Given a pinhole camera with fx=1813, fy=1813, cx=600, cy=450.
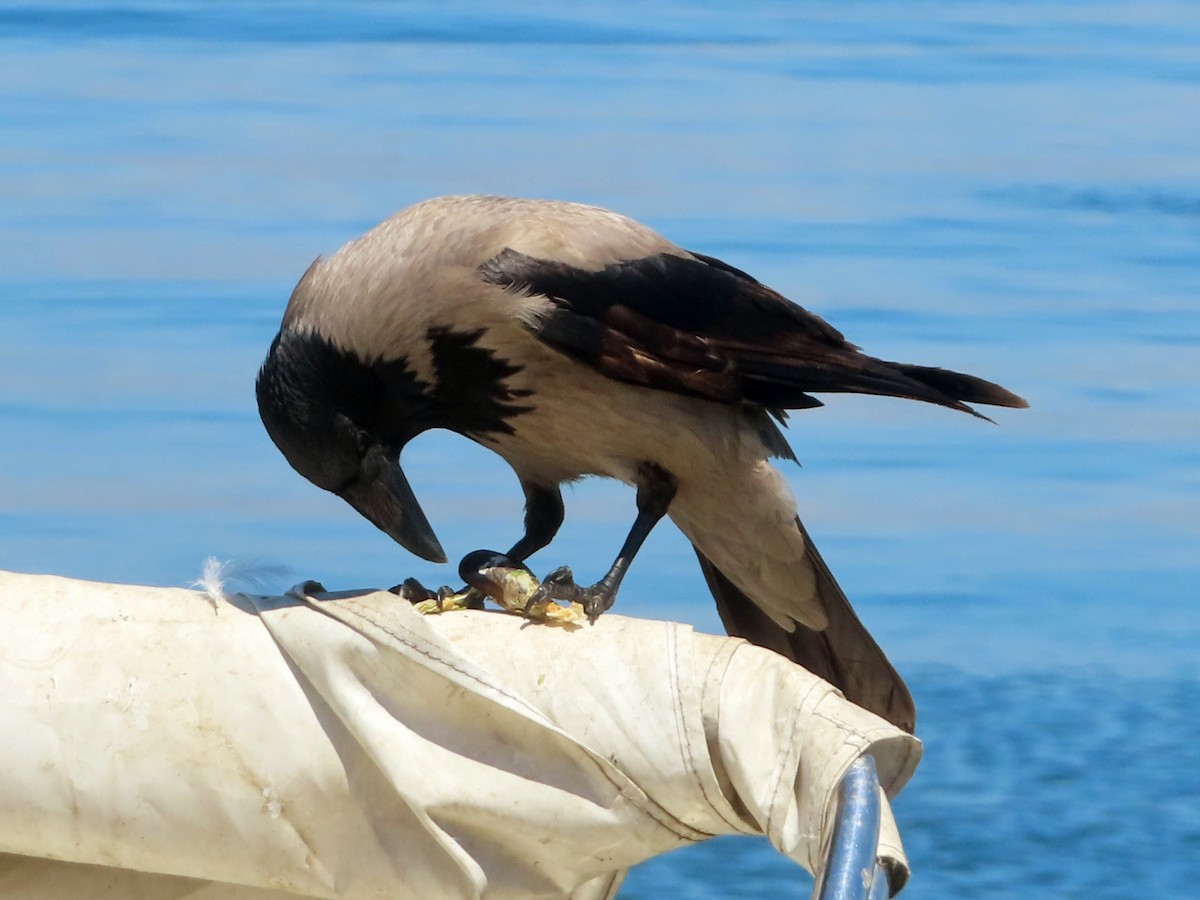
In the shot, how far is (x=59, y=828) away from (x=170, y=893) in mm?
183

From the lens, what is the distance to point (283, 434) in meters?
2.60

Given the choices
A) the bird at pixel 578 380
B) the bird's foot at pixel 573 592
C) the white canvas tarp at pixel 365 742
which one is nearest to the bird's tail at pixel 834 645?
the bird at pixel 578 380

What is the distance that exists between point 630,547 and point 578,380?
0.26m

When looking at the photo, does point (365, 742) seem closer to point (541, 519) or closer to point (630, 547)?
point (630, 547)

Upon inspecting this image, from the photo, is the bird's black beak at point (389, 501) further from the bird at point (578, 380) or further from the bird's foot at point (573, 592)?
the bird's foot at point (573, 592)

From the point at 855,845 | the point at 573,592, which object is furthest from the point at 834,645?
the point at 855,845

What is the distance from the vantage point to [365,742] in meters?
1.71

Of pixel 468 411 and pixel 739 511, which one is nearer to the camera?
pixel 468 411

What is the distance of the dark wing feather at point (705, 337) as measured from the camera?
8.63 ft

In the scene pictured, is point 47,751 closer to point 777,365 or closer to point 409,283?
point 409,283

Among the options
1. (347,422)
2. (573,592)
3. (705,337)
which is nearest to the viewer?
(573,592)

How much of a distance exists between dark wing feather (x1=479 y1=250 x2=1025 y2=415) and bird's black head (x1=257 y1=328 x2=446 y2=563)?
0.77 feet

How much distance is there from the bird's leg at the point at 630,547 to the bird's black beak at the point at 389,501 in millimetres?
251

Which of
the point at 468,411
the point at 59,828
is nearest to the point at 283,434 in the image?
the point at 468,411
